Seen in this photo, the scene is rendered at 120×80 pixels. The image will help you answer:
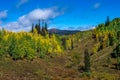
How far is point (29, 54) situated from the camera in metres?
168

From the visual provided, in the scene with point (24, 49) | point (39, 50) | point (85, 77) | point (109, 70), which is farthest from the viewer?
point (39, 50)

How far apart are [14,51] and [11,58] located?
158 inches

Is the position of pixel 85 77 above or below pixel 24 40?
below

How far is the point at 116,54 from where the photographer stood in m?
163

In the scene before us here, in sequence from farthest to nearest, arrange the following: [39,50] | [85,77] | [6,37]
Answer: [39,50] → [6,37] → [85,77]

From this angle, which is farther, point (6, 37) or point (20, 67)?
point (6, 37)

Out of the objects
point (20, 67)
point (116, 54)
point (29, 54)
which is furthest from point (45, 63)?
point (116, 54)

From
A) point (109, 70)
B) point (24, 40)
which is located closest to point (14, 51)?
point (24, 40)

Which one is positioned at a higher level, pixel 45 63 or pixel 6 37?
pixel 6 37

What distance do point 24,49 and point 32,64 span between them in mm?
13796

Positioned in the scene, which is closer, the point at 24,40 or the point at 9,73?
the point at 9,73

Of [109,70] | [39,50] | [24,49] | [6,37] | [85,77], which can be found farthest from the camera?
[39,50]

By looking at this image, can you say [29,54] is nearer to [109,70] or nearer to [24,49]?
[24,49]

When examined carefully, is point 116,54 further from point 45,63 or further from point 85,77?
point 85,77
